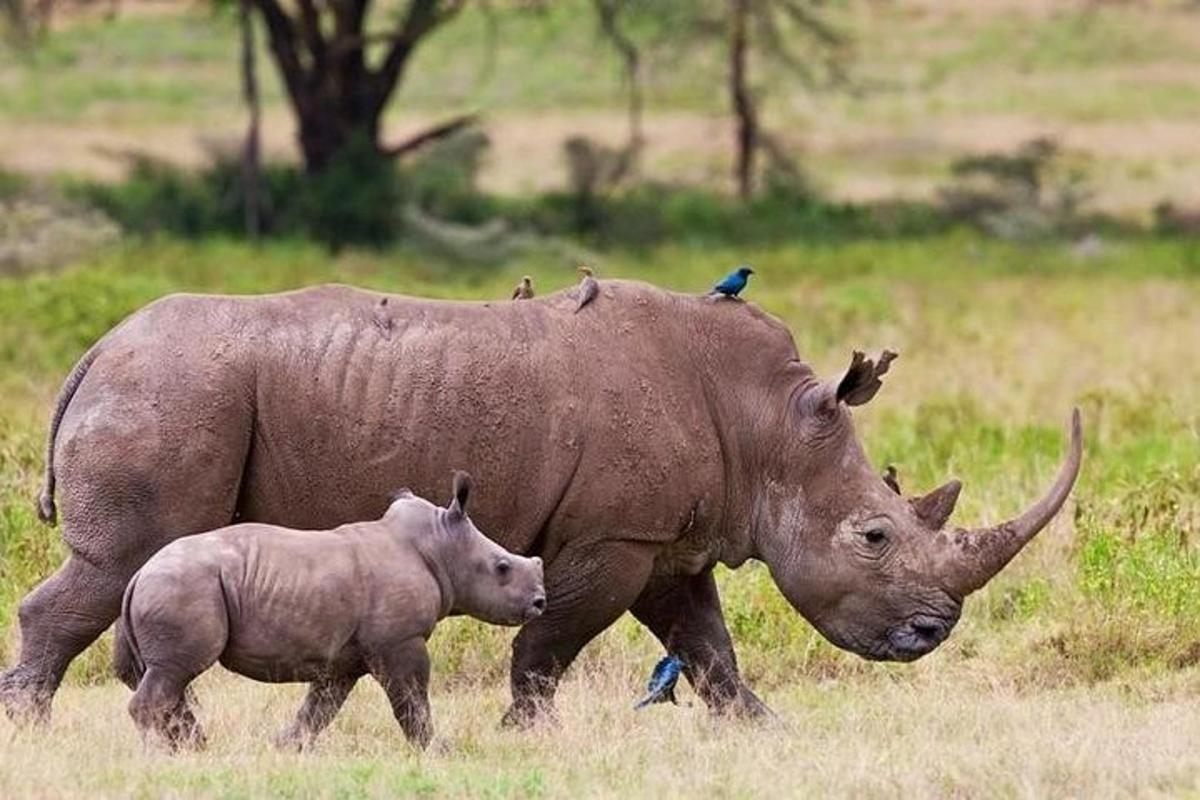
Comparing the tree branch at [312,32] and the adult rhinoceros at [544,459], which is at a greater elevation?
the adult rhinoceros at [544,459]

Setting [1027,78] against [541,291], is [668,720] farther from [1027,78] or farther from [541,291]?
[1027,78]

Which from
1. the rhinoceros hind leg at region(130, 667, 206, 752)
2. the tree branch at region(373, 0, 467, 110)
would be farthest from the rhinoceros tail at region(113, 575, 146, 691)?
the tree branch at region(373, 0, 467, 110)

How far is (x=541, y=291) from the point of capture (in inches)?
961

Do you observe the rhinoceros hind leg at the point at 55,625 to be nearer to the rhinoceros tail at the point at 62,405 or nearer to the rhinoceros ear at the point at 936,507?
the rhinoceros tail at the point at 62,405

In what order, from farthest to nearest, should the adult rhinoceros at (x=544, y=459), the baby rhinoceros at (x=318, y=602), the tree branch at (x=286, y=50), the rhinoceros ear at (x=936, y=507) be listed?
the tree branch at (x=286, y=50), the rhinoceros ear at (x=936, y=507), the adult rhinoceros at (x=544, y=459), the baby rhinoceros at (x=318, y=602)

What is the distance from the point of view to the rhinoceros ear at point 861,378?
9.52 m

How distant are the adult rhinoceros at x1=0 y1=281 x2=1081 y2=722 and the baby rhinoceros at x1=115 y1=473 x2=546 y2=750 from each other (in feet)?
1.30

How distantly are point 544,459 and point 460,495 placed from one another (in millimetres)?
657

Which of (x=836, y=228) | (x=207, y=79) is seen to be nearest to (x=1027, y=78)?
(x=207, y=79)

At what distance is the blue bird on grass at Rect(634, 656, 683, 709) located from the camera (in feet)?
31.1

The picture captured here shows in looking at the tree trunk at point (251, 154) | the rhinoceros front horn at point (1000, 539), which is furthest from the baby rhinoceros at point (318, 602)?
the tree trunk at point (251, 154)

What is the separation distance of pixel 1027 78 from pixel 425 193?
2639 centimetres

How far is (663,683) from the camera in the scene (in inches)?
373

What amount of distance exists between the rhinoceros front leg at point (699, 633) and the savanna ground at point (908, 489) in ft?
0.52
